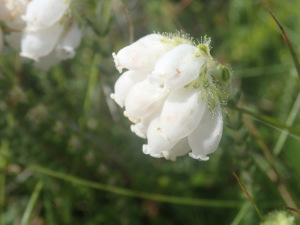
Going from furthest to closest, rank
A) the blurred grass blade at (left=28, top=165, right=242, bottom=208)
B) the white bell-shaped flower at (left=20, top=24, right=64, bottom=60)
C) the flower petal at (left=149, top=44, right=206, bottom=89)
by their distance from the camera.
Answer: the blurred grass blade at (left=28, top=165, right=242, bottom=208) < the white bell-shaped flower at (left=20, top=24, right=64, bottom=60) < the flower petal at (left=149, top=44, right=206, bottom=89)

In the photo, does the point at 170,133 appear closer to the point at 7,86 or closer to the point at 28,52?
the point at 28,52

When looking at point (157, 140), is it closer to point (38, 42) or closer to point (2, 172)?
point (38, 42)

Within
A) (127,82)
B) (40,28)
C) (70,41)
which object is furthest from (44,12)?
(127,82)

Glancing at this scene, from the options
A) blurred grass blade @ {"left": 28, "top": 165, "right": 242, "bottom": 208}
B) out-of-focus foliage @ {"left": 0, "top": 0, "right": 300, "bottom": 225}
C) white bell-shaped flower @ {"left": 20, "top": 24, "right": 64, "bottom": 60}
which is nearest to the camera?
white bell-shaped flower @ {"left": 20, "top": 24, "right": 64, "bottom": 60}

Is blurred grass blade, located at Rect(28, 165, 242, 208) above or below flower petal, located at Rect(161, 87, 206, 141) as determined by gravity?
below

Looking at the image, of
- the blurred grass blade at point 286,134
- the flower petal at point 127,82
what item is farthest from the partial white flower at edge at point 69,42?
the blurred grass blade at point 286,134

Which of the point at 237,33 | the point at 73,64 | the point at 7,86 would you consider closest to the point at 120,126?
the point at 73,64

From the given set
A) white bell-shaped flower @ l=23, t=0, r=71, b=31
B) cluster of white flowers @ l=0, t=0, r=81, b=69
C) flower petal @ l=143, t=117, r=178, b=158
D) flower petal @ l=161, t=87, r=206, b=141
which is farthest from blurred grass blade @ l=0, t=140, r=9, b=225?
flower petal @ l=161, t=87, r=206, b=141

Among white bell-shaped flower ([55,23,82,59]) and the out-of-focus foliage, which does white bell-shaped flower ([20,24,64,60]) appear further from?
the out-of-focus foliage
